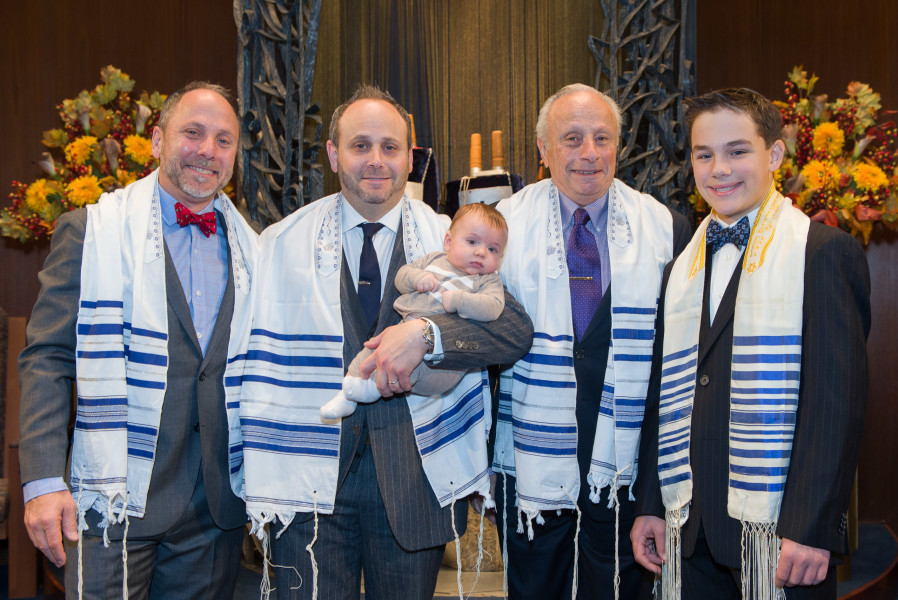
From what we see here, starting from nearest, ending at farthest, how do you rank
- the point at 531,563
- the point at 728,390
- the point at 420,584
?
the point at 728,390, the point at 420,584, the point at 531,563

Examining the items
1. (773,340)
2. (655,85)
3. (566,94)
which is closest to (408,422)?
(773,340)

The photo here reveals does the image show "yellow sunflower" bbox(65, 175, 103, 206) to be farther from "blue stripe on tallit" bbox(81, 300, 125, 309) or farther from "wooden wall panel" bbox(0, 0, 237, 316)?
"blue stripe on tallit" bbox(81, 300, 125, 309)

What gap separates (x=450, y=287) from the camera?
1995 mm

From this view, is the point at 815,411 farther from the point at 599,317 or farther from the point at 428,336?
the point at 428,336

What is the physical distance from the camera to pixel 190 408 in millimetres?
2043

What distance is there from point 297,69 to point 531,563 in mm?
2537

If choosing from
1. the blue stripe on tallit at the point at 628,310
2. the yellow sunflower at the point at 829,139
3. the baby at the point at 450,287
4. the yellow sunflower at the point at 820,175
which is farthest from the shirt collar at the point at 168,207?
Answer: the yellow sunflower at the point at 829,139

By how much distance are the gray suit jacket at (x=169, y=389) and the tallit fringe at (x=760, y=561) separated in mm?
1299

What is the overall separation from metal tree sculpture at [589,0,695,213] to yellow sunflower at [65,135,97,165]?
2.52 meters

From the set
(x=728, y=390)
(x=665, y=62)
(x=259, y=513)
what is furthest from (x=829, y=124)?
(x=259, y=513)

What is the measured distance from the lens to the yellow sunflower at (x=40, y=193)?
12.5 feet

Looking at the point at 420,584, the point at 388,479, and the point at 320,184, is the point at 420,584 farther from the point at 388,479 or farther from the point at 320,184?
the point at 320,184

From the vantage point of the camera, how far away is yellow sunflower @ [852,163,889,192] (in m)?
3.48

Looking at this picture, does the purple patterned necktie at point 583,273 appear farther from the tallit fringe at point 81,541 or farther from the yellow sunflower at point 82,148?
the yellow sunflower at point 82,148
